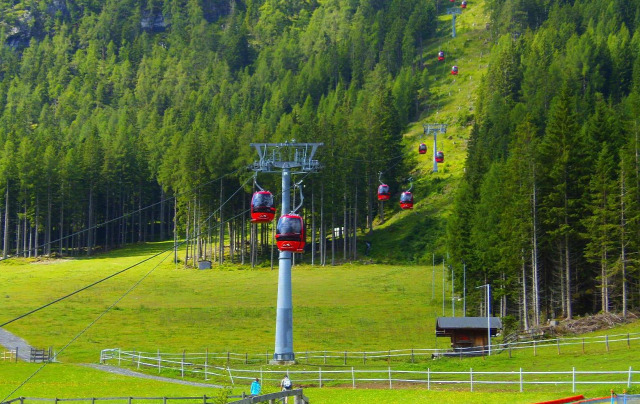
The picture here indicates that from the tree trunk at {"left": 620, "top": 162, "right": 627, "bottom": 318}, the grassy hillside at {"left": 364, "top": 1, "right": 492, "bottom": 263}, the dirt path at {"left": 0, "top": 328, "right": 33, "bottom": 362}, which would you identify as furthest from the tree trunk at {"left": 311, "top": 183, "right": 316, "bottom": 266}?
the tree trunk at {"left": 620, "top": 162, "right": 627, "bottom": 318}

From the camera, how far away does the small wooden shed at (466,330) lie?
2264 inches

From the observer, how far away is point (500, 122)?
127062 millimetres

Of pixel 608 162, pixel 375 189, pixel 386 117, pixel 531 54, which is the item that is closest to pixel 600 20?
pixel 531 54

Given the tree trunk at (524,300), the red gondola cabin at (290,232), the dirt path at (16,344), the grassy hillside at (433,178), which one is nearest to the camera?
the red gondola cabin at (290,232)

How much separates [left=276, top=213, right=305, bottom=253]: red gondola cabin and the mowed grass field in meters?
7.39

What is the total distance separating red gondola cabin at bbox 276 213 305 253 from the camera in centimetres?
5144

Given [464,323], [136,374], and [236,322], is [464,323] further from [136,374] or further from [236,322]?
[236,322]

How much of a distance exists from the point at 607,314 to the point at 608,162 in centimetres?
1201

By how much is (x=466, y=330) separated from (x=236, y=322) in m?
24.0

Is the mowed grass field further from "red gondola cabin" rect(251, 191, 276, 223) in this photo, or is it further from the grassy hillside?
"red gondola cabin" rect(251, 191, 276, 223)

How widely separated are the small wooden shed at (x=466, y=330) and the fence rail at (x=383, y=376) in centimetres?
949

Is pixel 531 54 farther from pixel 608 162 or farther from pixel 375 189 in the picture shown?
pixel 608 162

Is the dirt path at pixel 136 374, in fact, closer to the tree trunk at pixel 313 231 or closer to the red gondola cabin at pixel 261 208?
the red gondola cabin at pixel 261 208

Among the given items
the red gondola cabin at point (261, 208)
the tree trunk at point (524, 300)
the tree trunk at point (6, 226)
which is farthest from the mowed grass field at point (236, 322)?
the red gondola cabin at point (261, 208)
